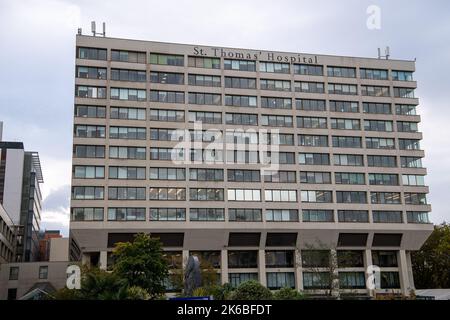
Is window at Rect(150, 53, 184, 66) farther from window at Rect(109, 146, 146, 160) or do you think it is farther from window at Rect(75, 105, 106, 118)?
window at Rect(109, 146, 146, 160)

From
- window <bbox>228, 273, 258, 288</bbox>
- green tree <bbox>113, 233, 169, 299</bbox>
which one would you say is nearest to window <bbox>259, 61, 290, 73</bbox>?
window <bbox>228, 273, 258, 288</bbox>

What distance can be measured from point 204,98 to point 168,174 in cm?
1415

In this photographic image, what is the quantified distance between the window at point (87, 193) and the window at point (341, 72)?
1751 inches

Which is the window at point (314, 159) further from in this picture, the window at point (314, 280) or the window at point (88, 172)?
the window at point (88, 172)

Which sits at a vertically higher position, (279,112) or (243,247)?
(279,112)

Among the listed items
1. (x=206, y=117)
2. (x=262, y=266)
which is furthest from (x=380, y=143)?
(x=206, y=117)

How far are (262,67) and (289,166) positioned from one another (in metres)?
17.7

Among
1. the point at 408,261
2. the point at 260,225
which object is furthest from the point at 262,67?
the point at 408,261

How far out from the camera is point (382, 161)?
90688mm
